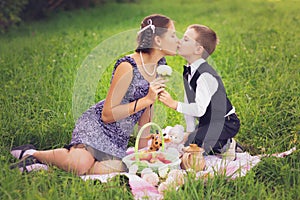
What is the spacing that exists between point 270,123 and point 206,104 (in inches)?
23.6

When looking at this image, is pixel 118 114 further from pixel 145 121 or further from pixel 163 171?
pixel 163 171

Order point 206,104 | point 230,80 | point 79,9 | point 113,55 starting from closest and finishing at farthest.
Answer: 1. point 206,104
2. point 230,80
3. point 113,55
4. point 79,9

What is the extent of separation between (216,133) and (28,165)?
116 cm

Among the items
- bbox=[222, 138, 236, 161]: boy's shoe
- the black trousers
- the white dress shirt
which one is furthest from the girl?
bbox=[222, 138, 236, 161]: boy's shoe

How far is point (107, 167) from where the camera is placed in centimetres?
312

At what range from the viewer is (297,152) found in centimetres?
309

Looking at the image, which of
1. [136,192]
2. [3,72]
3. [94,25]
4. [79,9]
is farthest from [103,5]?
[136,192]

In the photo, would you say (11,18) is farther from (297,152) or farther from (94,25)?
(297,152)

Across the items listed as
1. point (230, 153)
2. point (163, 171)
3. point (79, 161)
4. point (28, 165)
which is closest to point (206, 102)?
point (230, 153)

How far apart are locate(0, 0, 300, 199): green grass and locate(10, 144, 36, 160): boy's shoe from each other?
4 cm

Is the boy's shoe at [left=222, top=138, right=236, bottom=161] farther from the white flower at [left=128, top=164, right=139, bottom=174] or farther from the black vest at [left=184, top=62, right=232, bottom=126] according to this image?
the white flower at [left=128, top=164, right=139, bottom=174]

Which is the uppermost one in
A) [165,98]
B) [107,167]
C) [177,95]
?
[165,98]

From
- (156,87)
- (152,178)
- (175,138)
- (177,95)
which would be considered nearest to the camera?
(152,178)

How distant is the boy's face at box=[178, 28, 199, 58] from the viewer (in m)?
3.41
